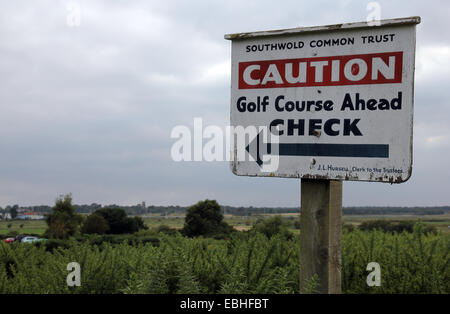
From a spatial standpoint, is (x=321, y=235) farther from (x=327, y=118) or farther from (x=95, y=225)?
(x=95, y=225)

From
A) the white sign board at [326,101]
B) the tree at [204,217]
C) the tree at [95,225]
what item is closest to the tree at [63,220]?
the tree at [95,225]

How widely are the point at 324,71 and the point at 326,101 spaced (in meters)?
0.24

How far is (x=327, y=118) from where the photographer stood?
3.54m

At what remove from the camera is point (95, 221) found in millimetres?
35125

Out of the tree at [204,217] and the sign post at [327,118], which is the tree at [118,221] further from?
the sign post at [327,118]

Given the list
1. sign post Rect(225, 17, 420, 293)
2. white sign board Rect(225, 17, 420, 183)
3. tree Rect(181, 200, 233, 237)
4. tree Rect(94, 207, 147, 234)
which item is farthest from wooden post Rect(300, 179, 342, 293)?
tree Rect(94, 207, 147, 234)

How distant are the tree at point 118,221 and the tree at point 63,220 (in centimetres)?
233

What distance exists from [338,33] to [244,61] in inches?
32.3

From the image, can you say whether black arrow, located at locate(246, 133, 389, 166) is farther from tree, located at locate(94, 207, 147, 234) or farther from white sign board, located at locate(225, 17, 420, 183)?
tree, located at locate(94, 207, 147, 234)

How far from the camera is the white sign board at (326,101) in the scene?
3377mm

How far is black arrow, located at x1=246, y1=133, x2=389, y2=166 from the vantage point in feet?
11.2
